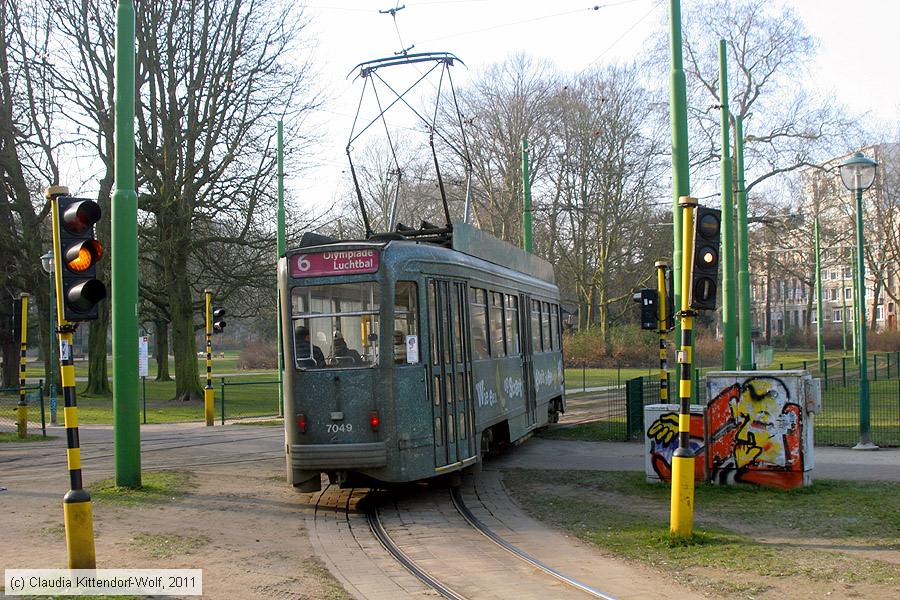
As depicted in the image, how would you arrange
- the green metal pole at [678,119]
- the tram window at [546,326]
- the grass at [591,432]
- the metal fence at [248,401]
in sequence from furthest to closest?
the metal fence at [248,401] < the grass at [591,432] < the tram window at [546,326] < the green metal pole at [678,119]

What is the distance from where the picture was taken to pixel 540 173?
46.0 metres

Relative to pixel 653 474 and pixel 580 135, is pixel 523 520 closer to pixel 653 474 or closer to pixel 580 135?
pixel 653 474

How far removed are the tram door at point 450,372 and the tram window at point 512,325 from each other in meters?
2.63

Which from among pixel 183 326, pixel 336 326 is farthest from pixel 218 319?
pixel 336 326

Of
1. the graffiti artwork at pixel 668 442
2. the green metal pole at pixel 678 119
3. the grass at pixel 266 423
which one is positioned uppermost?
the green metal pole at pixel 678 119

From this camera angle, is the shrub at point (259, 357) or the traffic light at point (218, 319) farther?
the shrub at point (259, 357)

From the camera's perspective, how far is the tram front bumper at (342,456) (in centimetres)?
1059

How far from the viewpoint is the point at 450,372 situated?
1171 centimetres

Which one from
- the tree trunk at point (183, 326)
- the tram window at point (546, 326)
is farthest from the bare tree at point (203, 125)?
the tram window at point (546, 326)

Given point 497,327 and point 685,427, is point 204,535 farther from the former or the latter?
point 497,327

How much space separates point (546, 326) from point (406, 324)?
8108mm

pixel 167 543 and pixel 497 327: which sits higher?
pixel 497 327

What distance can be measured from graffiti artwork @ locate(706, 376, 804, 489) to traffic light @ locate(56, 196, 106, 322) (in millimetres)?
7750

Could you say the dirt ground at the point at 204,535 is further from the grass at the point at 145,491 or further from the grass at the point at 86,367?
the grass at the point at 86,367
